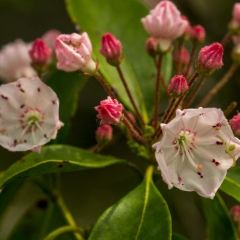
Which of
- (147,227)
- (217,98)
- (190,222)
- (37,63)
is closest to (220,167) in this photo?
(147,227)

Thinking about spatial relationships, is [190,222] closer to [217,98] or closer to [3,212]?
[217,98]

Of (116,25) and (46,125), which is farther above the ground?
(116,25)

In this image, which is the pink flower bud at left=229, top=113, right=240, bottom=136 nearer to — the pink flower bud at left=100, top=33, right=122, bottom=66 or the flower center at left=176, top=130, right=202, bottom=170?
the flower center at left=176, top=130, right=202, bottom=170

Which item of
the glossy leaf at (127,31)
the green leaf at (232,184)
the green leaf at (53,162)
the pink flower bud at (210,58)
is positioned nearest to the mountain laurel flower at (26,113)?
the green leaf at (53,162)

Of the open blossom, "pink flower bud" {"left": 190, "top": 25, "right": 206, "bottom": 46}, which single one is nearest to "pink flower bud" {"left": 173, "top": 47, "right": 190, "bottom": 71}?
"pink flower bud" {"left": 190, "top": 25, "right": 206, "bottom": 46}

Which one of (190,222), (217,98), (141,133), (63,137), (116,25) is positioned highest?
(116,25)

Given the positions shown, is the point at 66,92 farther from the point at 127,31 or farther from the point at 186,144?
the point at 186,144

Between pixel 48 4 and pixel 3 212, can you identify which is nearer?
pixel 3 212

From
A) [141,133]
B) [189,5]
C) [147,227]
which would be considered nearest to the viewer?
[147,227]
